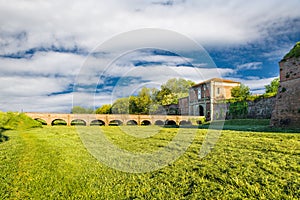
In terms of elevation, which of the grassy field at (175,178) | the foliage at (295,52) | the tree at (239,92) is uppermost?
the foliage at (295,52)

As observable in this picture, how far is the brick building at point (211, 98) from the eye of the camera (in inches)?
1521

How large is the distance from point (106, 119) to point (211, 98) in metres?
18.7

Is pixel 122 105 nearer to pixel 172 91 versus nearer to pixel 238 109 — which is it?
pixel 172 91

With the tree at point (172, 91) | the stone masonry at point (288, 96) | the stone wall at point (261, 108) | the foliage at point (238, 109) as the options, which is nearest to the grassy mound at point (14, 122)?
the stone masonry at point (288, 96)

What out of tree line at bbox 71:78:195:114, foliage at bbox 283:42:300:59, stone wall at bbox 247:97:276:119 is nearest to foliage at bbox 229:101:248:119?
stone wall at bbox 247:97:276:119

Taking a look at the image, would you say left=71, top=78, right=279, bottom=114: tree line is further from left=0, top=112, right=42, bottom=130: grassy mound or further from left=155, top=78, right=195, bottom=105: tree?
left=0, top=112, right=42, bottom=130: grassy mound

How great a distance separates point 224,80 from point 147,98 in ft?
50.0

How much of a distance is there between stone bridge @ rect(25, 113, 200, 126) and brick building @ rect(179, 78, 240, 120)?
11.9 feet

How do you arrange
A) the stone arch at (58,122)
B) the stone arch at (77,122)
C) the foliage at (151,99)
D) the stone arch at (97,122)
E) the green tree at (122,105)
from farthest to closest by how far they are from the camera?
the green tree at (122,105)
the foliage at (151,99)
the stone arch at (97,122)
the stone arch at (77,122)
the stone arch at (58,122)

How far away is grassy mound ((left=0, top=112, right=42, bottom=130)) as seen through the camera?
1908 cm

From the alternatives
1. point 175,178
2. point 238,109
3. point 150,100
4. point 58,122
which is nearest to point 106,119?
point 58,122

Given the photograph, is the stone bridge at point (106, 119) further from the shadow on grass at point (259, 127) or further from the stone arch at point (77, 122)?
the shadow on grass at point (259, 127)

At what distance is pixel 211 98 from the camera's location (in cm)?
3944

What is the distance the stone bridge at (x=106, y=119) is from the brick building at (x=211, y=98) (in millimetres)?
3632
